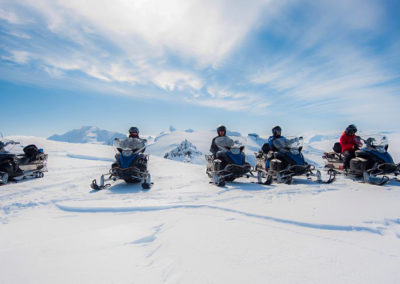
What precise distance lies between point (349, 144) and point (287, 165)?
3.37 metres

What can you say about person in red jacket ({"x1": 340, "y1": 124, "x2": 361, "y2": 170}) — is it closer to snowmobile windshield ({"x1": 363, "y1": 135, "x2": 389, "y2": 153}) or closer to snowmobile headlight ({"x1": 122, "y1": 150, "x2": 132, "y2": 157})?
snowmobile windshield ({"x1": 363, "y1": 135, "x2": 389, "y2": 153})

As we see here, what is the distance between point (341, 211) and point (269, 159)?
4.92 m

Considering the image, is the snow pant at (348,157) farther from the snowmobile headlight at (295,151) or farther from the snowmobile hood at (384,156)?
the snowmobile headlight at (295,151)

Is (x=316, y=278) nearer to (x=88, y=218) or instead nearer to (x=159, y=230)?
(x=159, y=230)

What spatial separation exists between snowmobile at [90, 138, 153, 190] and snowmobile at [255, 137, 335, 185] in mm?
4132

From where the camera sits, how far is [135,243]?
2.44m

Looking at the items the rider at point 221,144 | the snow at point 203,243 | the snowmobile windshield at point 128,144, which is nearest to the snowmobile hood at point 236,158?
the rider at point 221,144

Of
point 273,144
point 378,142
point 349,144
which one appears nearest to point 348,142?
point 349,144

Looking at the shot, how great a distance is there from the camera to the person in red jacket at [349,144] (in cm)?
825

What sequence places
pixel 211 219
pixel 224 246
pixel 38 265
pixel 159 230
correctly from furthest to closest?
pixel 211 219, pixel 159 230, pixel 224 246, pixel 38 265

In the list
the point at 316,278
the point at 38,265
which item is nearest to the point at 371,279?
the point at 316,278

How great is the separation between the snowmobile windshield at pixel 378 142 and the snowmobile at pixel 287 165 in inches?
66.2

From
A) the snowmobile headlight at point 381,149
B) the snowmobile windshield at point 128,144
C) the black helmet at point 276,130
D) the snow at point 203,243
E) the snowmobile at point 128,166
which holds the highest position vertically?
the black helmet at point 276,130

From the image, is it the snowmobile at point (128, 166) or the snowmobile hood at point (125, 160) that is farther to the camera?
the snowmobile hood at point (125, 160)
